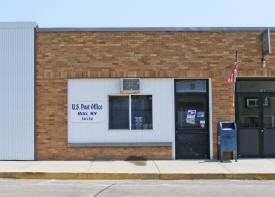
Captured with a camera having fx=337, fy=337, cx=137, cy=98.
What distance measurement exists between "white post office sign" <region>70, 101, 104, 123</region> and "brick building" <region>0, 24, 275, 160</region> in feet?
0.11

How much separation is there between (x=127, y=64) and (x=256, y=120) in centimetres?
489

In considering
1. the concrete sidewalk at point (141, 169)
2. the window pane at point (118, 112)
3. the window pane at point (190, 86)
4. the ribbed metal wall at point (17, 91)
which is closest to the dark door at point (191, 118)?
the window pane at point (190, 86)

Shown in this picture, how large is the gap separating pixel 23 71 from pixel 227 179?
7381 millimetres

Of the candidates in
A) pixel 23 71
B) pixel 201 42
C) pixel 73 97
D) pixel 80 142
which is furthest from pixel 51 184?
pixel 201 42

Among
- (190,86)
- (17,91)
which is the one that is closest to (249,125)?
(190,86)

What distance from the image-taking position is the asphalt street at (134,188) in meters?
7.35

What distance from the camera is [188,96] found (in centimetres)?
1159

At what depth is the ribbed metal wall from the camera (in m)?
11.3

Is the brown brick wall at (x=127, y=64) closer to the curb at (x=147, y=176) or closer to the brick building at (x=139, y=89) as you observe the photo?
the brick building at (x=139, y=89)

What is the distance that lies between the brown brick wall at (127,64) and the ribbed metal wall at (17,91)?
0.87 feet

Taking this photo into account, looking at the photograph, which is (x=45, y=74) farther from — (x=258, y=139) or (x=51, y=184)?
(x=258, y=139)

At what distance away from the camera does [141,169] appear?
9.74 metres
